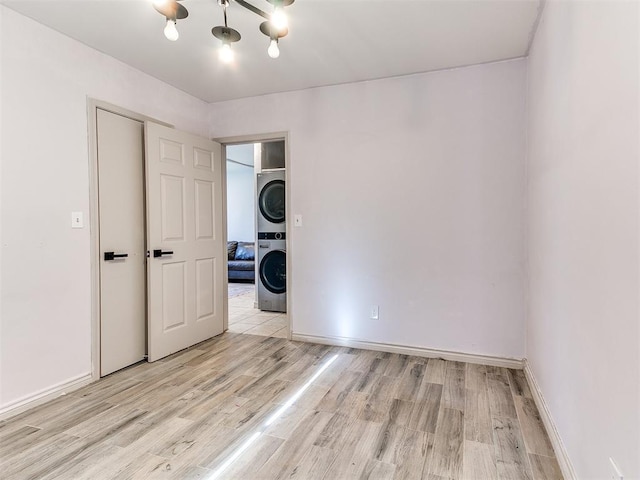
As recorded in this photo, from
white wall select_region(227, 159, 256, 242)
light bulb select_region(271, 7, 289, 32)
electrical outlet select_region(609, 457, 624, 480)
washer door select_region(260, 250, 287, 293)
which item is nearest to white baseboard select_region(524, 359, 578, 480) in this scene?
electrical outlet select_region(609, 457, 624, 480)

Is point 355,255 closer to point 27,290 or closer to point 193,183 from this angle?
point 193,183

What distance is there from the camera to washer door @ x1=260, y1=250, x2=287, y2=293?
15.6ft

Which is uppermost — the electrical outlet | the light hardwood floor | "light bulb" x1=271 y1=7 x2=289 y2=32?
"light bulb" x1=271 y1=7 x2=289 y2=32

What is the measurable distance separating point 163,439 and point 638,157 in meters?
2.29

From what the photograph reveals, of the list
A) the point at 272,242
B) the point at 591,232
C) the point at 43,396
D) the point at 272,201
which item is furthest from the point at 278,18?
the point at 272,242

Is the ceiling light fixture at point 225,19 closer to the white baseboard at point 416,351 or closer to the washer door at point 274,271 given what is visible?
the white baseboard at point 416,351

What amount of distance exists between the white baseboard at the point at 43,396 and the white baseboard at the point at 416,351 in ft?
5.75

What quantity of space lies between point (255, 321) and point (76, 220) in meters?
2.35

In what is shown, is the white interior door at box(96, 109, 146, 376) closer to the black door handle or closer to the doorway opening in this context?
the black door handle

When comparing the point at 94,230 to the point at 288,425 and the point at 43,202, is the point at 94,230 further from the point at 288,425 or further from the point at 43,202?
the point at 288,425

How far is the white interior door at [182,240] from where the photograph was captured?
2982 mm

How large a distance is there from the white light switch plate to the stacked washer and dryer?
8.06 ft

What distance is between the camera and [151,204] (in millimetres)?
2943

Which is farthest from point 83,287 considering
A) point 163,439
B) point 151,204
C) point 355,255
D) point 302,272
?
point 355,255
